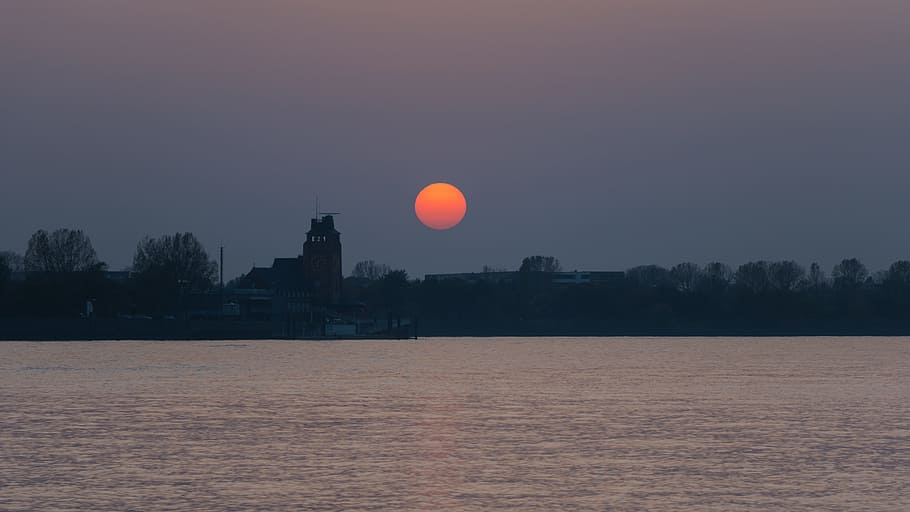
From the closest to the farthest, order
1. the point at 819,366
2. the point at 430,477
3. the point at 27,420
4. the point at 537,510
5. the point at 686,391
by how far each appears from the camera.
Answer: the point at 537,510
the point at 430,477
the point at 27,420
the point at 686,391
the point at 819,366

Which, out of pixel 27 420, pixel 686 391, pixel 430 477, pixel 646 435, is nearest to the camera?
pixel 430 477

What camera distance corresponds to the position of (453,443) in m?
45.8

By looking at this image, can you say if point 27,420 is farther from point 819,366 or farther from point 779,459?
point 819,366

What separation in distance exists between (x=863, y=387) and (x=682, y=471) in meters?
46.1

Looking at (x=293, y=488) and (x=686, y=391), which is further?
(x=686, y=391)

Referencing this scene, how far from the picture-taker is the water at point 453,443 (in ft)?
111

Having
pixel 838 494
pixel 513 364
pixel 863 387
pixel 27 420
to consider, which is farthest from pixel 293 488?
pixel 513 364

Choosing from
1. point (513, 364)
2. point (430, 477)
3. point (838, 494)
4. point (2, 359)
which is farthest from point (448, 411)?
point (2, 359)

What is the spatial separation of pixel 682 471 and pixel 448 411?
72.9 ft

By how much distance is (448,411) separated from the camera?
59688 millimetres

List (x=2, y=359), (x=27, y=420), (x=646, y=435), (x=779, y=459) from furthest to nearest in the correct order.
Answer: (x=2, y=359) < (x=27, y=420) < (x=646, y=435) < (x=779, y=459)

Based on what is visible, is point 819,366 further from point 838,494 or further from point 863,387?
point 838,494

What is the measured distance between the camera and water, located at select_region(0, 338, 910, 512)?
34.0 m

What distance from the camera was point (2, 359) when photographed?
123 m
